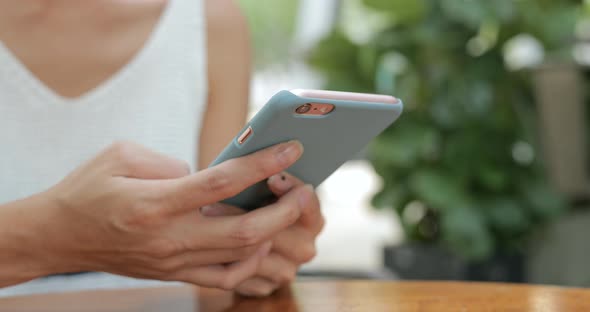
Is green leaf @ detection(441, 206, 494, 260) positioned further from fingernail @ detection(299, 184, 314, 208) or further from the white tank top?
fingernail @ detection(299, 184, 314, 208)

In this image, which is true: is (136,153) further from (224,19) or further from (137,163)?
(224,19)

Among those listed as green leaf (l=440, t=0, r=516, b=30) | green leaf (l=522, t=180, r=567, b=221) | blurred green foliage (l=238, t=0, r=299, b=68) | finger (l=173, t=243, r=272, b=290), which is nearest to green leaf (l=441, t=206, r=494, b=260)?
green leaf (l=522, t=180, r=567, b=221)

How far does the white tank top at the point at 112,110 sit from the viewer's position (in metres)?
1.04

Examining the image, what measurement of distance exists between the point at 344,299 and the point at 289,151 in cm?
15

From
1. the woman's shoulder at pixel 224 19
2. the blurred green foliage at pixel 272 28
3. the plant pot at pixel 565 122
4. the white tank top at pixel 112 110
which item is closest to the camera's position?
the white tank top at pixel 112 110

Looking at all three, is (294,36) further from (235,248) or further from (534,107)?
(235,248)

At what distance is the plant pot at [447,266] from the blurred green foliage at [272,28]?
8.82ft

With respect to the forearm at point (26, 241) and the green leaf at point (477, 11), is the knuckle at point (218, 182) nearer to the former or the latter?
the forearm at point (26, 241)

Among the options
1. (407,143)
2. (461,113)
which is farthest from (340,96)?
(461,113)

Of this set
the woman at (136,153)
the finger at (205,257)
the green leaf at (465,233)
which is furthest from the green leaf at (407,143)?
the finger at (205,257)

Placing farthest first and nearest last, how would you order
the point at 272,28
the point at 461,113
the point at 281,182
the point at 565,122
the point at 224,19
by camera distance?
1. the point at 272,28
2. the point at 565,122
3. the point at 461,113
4. the point at 224,19
5. the point at 281,182

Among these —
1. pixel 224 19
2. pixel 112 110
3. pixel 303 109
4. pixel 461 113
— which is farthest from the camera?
pixel 461 113

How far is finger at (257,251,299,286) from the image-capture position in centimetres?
77

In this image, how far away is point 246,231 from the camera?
69 centimetres
